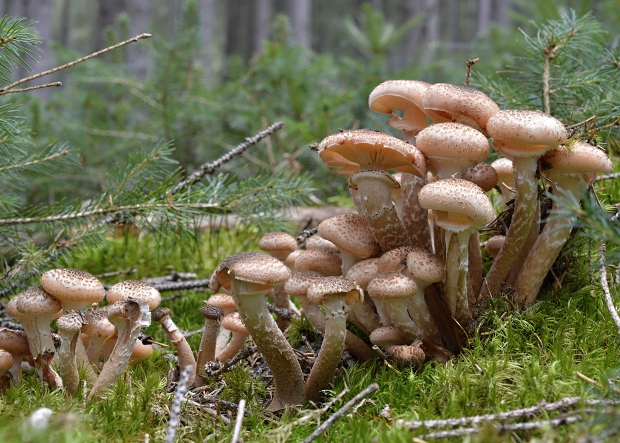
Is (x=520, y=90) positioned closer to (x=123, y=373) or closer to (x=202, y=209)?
(x=202, y=209)

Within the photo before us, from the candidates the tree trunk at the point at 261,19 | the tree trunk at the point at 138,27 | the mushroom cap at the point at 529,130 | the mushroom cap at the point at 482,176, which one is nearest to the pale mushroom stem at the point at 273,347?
the mushroom cap at the point at 482,176

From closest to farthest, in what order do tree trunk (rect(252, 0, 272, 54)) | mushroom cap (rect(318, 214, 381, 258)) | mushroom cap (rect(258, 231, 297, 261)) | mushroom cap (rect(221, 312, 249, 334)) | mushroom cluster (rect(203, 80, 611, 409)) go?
1. mushroom cluster (rect(203, 80, 611, 409))
2. mushroom cap (rect(318, 214, 381, 258))
3. mushroom cap (rect(221, 312, 249, 334))
4. mushroom cap (rect(258, 231, 297, 261))
5. tree trunk (rect(252, 0, 272, 54))

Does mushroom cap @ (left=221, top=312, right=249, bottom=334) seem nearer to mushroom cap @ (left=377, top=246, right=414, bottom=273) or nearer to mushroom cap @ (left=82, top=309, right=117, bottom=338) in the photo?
mushroom cap @ (left=82, top=309, right=117, bottom=338)

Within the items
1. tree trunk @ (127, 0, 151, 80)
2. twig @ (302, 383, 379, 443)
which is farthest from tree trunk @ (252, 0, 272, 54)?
twig @ (302, 383, 379, 443)

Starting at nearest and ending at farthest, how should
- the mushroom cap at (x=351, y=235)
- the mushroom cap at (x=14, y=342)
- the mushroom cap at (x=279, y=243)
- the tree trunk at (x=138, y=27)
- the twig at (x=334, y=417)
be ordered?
1. the twig at (x=334, y=417)
2. the mushroom cap at (x=14, y=342)
3. the mushroom cap at (x=351, y=235)
4. the mushroom cap at (x=279, y=243)
5. the tree trunk at (x=138, y=27)

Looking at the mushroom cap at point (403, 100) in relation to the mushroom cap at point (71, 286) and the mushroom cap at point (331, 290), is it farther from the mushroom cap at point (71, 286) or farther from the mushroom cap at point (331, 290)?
the mushroom cap at point (71, 286)

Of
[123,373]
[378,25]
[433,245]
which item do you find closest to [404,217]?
[433,245]
